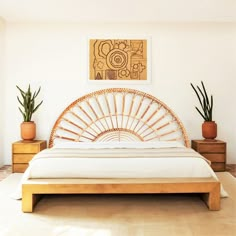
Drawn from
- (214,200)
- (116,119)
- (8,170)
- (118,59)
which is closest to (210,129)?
(116,119)

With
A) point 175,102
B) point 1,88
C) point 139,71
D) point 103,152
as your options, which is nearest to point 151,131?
point 175,102

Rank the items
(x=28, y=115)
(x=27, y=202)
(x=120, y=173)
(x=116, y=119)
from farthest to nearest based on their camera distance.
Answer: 1. (x=116, y=119)
2. (x=28, y=115)
3. (x=120, y=173)
4. (x=27, y=202)

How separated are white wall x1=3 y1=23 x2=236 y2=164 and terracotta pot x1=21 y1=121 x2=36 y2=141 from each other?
402 mm

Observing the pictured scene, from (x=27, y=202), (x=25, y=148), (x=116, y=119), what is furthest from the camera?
(x=116, y=119)

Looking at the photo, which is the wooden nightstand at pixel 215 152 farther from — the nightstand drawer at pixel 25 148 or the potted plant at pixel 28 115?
the potted plant at pixel 28 115

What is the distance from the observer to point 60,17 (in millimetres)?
4852

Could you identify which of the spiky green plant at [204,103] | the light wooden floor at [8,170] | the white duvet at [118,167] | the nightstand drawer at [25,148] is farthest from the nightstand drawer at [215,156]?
the nightstand drawer at [25,148]

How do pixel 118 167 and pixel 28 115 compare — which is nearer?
pixel 118 167

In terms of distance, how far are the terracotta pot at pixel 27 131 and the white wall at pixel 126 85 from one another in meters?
0.40

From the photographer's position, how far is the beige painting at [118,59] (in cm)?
511

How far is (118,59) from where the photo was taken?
512 cm

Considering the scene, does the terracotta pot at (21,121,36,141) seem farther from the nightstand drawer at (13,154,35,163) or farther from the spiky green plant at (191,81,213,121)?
the spiky green plant at (191,81,213,121)

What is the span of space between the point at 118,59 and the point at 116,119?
3.09 feet

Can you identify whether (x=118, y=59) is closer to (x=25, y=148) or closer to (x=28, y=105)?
(x=28, y=105)
